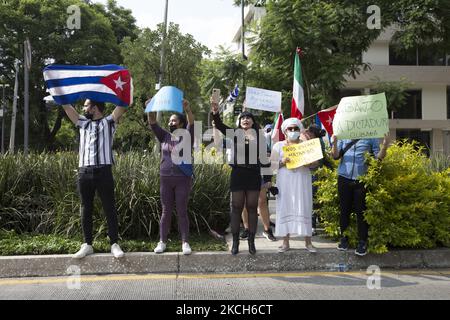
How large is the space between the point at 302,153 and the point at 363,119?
2.69ft

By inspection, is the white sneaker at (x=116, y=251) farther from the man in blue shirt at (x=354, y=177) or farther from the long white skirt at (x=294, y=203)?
the man in blue shirt at (x=354, y=177)

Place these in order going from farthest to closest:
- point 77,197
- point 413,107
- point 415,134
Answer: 1. point 413,107
2. point 415,134
3. point 77,197

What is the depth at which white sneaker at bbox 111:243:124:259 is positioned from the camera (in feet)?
18.0

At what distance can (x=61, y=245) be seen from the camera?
5.79 m

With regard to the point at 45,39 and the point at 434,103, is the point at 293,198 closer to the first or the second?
the point at 45,39

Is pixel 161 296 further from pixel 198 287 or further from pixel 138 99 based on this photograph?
pixel 138 99

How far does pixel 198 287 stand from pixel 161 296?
18.6 inches

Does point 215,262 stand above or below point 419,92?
below

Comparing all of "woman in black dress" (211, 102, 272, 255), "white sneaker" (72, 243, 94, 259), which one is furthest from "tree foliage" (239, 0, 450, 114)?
"white sneaker" (72, 243, 94, 259)

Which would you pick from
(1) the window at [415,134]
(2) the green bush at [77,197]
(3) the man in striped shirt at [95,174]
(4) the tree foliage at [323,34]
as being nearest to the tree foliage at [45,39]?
(1) the window at [415,134]

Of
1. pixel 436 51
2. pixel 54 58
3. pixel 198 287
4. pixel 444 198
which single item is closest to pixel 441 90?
pixel 436 51

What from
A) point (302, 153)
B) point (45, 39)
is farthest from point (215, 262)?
point (45, 39)

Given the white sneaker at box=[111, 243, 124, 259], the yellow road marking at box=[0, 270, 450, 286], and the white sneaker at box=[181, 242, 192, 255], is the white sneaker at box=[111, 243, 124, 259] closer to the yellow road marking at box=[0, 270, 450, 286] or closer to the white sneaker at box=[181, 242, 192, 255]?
the yellow road marking at box=[0, 270, 450, 286]

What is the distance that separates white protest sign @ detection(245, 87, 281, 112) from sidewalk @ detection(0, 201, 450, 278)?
8.61 ft
